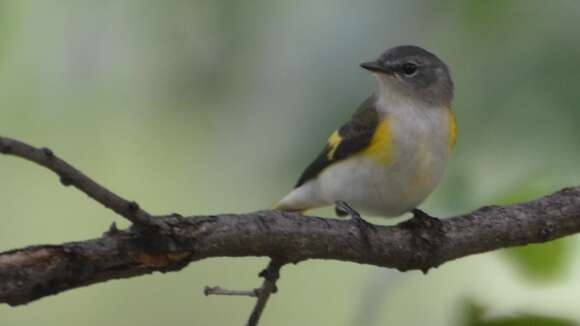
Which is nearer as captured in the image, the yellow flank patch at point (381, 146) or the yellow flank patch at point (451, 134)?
the yellow flank patch at point (451, 134)

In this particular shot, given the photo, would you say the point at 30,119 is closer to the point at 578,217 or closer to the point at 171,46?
the point at 171,46

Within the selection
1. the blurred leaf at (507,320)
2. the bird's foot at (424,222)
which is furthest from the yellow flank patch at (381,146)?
the blurred leaf at (507,320)

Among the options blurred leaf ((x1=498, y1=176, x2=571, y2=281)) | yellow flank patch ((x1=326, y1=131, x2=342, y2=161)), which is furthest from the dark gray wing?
blurred leaf ((x1=498, y1=176, x2=571, y2=281))

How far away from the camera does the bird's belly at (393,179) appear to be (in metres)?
3.60

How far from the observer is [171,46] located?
A: 338cm

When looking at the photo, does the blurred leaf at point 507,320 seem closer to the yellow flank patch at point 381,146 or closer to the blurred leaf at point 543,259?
the blurred leaf at point 543,259

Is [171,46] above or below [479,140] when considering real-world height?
above

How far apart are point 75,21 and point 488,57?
5.04 feet

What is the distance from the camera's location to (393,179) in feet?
12.0

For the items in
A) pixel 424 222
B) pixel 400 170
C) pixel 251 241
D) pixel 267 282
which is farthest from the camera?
pixel 400 170

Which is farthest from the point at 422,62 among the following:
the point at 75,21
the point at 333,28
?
the point at 75,21

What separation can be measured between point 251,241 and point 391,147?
1.49 m

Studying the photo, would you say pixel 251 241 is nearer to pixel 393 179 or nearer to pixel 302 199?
pixel 393 179

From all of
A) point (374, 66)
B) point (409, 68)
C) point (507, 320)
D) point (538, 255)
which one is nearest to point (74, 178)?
point (507, 320)
